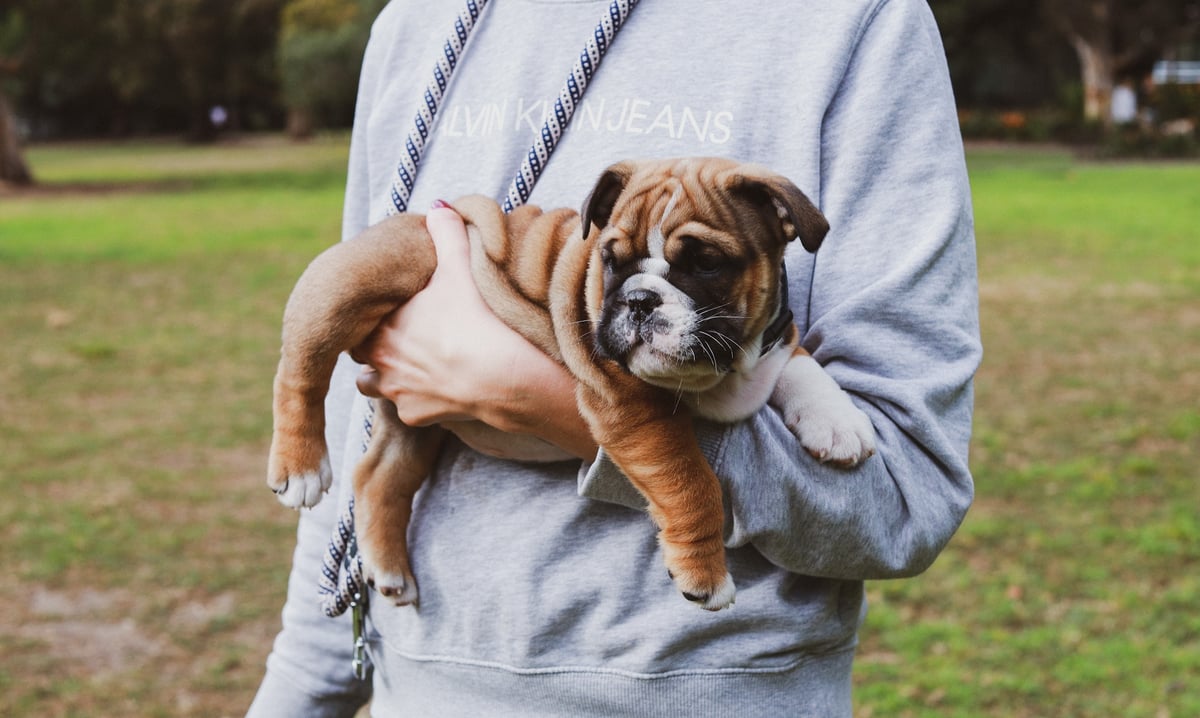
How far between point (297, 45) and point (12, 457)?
1563 inches

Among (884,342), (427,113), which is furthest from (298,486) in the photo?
(884,342)

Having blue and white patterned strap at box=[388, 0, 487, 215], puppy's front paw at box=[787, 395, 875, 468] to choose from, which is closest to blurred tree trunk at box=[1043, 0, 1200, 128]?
blue and white patterned strap at box=[388, 0, 487, 215]

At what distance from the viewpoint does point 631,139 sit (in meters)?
2.39

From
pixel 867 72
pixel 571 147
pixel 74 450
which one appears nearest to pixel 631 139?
pixel 571 147

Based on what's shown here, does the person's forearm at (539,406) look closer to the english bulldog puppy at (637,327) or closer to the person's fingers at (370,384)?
the english bulldog puppy at (637,327)

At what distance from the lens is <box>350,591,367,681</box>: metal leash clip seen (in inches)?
99.6

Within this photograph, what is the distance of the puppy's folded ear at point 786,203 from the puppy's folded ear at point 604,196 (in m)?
0.21

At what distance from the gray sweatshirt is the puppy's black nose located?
10.0 inches

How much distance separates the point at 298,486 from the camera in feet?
8.43

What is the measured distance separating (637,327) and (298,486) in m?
0.91

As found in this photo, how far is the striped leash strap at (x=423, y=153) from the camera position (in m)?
2.42

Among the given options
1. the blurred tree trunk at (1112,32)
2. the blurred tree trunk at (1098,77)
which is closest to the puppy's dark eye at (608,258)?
the blurred tree trunk at (1112,32)

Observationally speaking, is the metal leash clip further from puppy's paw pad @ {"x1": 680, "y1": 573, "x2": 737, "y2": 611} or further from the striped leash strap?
puppy's paw pad @ {"x1": 680, "y1": 573, "x2": 737, "y2": 611}

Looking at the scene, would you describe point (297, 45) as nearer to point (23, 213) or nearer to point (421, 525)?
point (23, 213)
